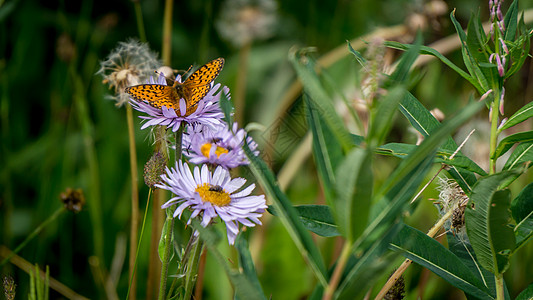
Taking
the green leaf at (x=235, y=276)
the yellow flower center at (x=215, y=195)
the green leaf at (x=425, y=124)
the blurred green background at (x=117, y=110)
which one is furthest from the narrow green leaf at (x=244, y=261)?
the blurred green background at (x=117, y=110)

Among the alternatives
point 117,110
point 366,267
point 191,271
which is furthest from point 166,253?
point 117,110

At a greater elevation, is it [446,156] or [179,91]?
[179,91]

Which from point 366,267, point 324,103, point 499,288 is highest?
point 324,103

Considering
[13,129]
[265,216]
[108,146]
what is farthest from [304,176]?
[13,129]

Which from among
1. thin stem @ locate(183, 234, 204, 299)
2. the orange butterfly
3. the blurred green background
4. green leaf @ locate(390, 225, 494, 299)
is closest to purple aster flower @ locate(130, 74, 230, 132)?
the orange butterfly

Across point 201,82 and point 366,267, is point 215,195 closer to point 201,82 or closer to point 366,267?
point 201,82

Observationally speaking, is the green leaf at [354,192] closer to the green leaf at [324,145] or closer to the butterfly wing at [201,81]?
the green leaf at [324,145]
